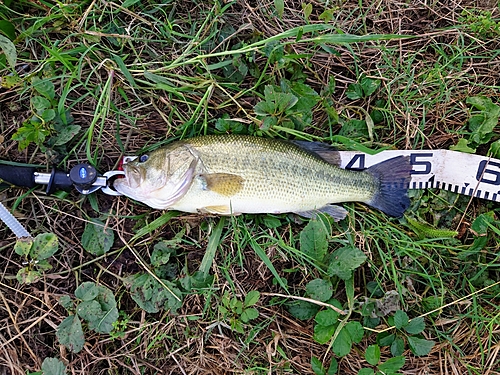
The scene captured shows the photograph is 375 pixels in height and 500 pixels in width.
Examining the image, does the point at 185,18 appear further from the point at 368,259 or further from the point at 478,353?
the point at 478,353

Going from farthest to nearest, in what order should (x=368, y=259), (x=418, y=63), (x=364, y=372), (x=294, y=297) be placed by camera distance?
(x=418, y=63) < (x=368, y=259) < (x=294, y=297) < (x=364, y=372)

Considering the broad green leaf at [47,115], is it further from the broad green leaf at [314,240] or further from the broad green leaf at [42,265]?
the broad green leaf at [314,240]

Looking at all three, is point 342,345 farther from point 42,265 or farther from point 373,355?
point 42,265

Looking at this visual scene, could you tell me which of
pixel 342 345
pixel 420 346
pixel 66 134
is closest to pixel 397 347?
pixel 420 346

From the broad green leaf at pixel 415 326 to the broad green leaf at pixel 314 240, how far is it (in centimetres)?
81

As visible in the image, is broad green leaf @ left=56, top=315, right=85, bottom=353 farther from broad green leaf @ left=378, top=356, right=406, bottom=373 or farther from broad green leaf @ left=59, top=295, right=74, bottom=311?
broad green leaf @ left=378, top=356, right=406, bottom=373

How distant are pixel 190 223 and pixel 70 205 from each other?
0.96m

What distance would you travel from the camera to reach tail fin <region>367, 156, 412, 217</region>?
11.0 ft

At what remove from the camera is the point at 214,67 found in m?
3.37

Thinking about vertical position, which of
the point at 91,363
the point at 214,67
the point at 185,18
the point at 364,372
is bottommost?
the point at 91,363

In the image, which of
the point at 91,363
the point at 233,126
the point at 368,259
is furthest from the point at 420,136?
the point at 91,363


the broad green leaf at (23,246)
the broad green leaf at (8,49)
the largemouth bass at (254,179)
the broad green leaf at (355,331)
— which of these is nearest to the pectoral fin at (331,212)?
the largemouth bass at (254,179)

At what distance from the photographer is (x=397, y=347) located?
10.0 feet

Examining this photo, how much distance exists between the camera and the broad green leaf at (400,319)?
304 cm
